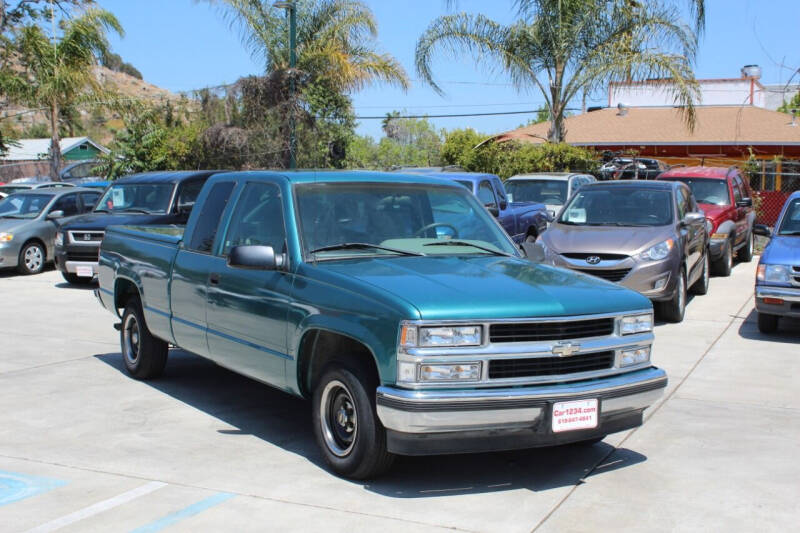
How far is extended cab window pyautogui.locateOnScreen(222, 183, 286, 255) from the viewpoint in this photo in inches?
248

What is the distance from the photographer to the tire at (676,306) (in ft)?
37.6

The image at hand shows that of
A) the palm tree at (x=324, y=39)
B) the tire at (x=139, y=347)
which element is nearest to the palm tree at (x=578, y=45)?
the palm tree at (x=324, y=39)

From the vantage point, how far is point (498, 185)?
16078 mm

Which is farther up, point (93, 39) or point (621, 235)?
point (93, 39)

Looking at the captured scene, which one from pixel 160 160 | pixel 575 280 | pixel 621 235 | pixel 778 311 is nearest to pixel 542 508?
pixel 575 280

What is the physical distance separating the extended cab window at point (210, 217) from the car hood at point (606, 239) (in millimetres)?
5561

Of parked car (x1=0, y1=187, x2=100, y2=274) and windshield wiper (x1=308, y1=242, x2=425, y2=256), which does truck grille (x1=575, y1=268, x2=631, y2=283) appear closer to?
windshield wiper (x1=308, y1=242, x2=425, y2=256)

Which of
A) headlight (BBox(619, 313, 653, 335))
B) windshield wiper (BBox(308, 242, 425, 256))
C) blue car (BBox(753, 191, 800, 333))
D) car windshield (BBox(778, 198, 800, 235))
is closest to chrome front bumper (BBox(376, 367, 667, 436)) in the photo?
headlight (BBox(619, 313, 653, 335))

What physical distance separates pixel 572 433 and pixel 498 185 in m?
11.2

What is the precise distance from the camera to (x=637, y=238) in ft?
38.0

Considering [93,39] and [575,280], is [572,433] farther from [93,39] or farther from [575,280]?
[93,39]

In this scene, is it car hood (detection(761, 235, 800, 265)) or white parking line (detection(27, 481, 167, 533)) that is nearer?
white parking line (detection(27, 481, 167, 533))

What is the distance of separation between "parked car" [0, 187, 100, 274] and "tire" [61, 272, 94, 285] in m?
1.75

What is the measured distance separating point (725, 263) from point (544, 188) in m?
4.26
